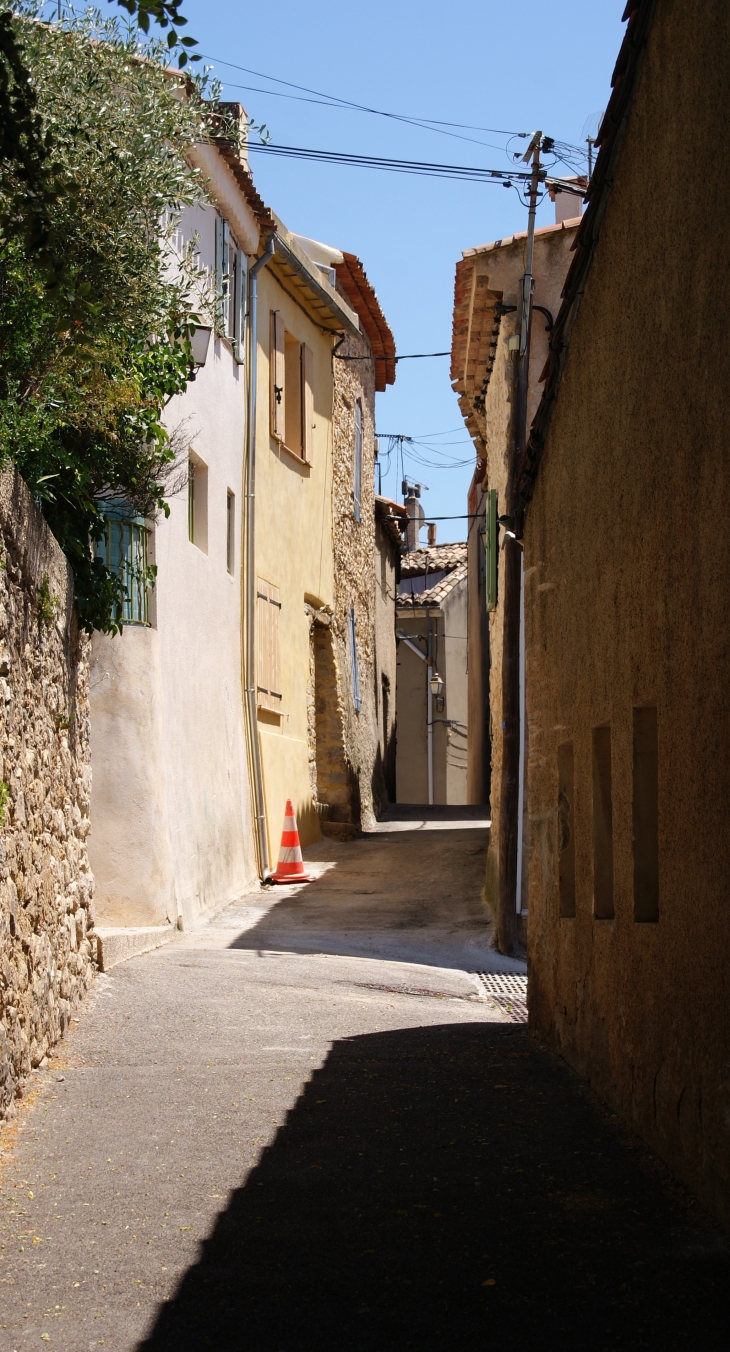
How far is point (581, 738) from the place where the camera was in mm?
6789

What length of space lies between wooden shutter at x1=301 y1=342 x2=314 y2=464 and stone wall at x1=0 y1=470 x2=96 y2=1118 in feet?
35.4

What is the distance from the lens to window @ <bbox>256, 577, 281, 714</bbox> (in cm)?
1666

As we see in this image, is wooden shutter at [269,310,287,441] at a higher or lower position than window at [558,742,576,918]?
higher

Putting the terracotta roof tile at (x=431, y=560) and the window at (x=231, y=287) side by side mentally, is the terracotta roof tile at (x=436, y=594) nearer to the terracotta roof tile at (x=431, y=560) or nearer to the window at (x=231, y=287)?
the terracotta roof tile at (x=431, y=560)

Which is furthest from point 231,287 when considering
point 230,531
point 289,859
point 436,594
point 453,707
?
point 453,707

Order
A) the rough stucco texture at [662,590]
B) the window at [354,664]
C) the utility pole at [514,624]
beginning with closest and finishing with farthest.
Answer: the rough stucco texture at [662,590] → the utility pole at [514,624] → the window at [354,664]

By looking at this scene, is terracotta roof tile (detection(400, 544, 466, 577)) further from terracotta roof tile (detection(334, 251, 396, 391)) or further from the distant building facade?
terracotta roof tile (detection(334, 251, 396, 391))

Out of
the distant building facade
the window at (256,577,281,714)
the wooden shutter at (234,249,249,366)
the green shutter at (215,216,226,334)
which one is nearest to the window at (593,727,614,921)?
the green shutter at (215,216,226,334)

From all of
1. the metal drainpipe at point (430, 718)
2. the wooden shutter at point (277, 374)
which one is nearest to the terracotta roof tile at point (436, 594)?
the metal drainpipe at point (430, 718)

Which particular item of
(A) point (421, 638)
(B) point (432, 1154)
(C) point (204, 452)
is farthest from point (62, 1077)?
(A) point (421, 638)

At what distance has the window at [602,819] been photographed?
639cm

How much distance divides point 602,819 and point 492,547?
29.8 ft

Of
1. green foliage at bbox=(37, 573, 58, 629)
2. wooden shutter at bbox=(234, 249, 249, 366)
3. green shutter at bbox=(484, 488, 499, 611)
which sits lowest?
green foliage at bbox=(37, 573, 58, 629)

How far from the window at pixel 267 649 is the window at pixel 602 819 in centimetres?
1020
